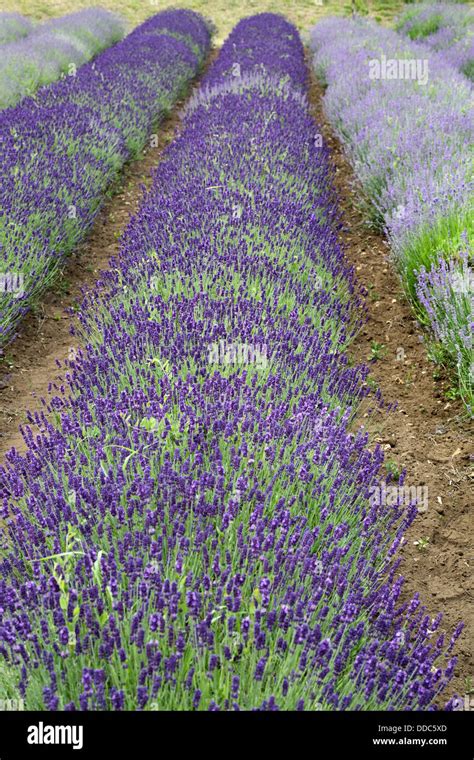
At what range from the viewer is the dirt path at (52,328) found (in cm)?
394

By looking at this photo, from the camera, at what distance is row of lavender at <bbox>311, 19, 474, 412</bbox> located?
3.80 m

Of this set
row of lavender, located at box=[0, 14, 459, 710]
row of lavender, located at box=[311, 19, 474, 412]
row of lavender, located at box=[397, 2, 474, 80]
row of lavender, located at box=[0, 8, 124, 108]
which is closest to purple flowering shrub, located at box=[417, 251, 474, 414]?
row of lavender, located at box=[311, 19, 474, 412]

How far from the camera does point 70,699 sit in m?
1.68

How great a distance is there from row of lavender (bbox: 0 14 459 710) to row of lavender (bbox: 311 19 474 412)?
0.58 metres

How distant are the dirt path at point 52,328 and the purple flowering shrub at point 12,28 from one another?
713cm

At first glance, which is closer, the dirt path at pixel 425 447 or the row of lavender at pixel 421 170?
the dirt path at pixel 425 447

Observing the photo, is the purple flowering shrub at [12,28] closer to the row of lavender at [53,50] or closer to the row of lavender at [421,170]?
the row of lavender at [53,50]

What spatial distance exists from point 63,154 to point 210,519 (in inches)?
193

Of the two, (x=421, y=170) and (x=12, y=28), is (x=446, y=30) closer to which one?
(x=12, y=28)

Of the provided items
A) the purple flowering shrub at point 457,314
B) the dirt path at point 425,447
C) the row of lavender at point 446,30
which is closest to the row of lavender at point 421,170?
the purple flowering shrub at point 457,314

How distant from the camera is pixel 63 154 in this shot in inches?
244

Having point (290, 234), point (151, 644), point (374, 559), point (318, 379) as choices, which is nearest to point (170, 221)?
point (290, 234)

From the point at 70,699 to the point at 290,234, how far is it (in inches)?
138
